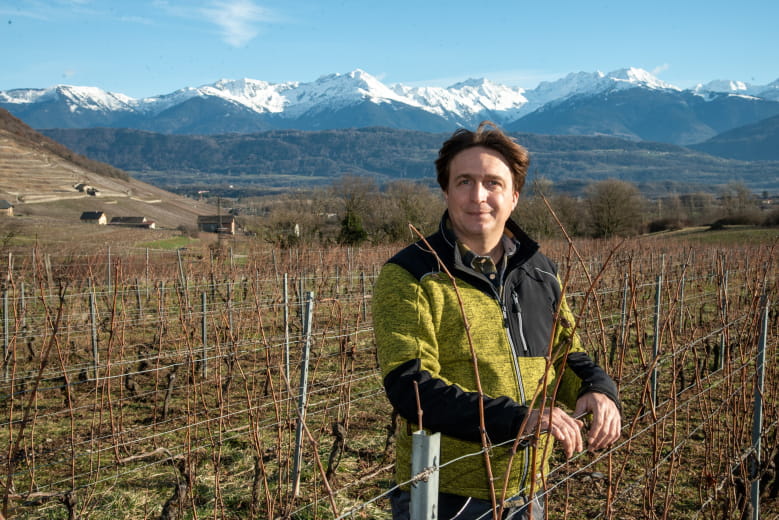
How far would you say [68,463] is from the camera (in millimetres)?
3855

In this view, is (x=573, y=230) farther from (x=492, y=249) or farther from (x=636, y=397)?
(x=492, y=249)

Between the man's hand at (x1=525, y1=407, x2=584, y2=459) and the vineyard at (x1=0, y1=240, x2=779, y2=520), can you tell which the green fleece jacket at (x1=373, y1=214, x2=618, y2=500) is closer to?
the man's hand at (x1=525, y1=407, x2=584, y2=459)

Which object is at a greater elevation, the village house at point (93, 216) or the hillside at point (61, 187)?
the hillside at point (61, 187)

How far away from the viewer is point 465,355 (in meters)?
1.46

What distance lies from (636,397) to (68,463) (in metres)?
4.74

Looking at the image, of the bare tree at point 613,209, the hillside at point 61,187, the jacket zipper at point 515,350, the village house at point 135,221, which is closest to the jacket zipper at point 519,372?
the jacket zipper at point 515,350

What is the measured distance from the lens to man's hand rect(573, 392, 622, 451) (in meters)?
1.38

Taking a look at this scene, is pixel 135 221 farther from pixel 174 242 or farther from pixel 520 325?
pixel 520 325

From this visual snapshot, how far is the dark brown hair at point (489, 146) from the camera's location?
1573 millimetres

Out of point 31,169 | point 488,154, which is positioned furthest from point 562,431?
point 31,169

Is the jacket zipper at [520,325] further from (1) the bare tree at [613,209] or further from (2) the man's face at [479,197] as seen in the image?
(1) the bare tree at [613,209]

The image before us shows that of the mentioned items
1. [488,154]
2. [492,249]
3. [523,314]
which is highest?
[488,154]

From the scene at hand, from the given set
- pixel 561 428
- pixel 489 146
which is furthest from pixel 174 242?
pixel 561 428

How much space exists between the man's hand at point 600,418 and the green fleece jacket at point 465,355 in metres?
0.04
